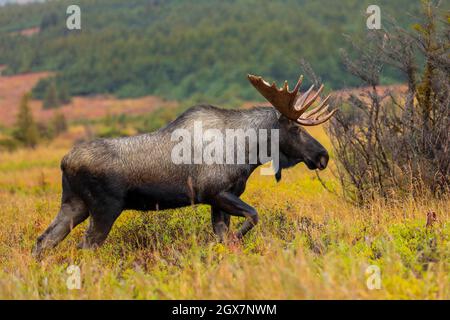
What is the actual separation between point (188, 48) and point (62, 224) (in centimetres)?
7869

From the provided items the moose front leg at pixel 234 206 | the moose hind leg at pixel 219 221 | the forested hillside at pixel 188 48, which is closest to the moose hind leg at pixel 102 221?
the moose front leg at pixel 234 206

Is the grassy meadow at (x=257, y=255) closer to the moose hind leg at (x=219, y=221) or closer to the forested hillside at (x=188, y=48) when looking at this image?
the moose hind leg at (x=219, y=221)

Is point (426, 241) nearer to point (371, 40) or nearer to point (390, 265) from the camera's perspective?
point (390, 265)

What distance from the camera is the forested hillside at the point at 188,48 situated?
74.7 metres

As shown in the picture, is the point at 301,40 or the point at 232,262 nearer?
the point at 232,262

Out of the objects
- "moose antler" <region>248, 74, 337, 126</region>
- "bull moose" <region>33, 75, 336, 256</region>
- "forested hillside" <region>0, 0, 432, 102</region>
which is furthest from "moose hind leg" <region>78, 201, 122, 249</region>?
"forested hillside" <region>0, 0, 432, 102</region>

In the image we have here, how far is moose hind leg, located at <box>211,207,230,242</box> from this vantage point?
8.27 m

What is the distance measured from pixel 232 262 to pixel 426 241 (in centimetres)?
187

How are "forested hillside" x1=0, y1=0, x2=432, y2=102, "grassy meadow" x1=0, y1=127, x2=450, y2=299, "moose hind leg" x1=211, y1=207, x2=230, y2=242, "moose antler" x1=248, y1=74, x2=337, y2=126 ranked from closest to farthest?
"grassy meadow" x1=0, y1=127, x2=450, y2=299 < "moose antler" x1=248, y1=74, x2=337, y2=126 < "moose hind leg" x1=211, y1=207, x2=230, y2=242 < "forested hillside" x1=0, y1=0, x2=432, y2=102

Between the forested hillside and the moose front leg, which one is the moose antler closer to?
the moose front leg

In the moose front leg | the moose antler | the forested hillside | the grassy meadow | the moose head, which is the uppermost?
the forested hillside

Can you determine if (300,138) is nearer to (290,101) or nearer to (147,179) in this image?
(290,101)
